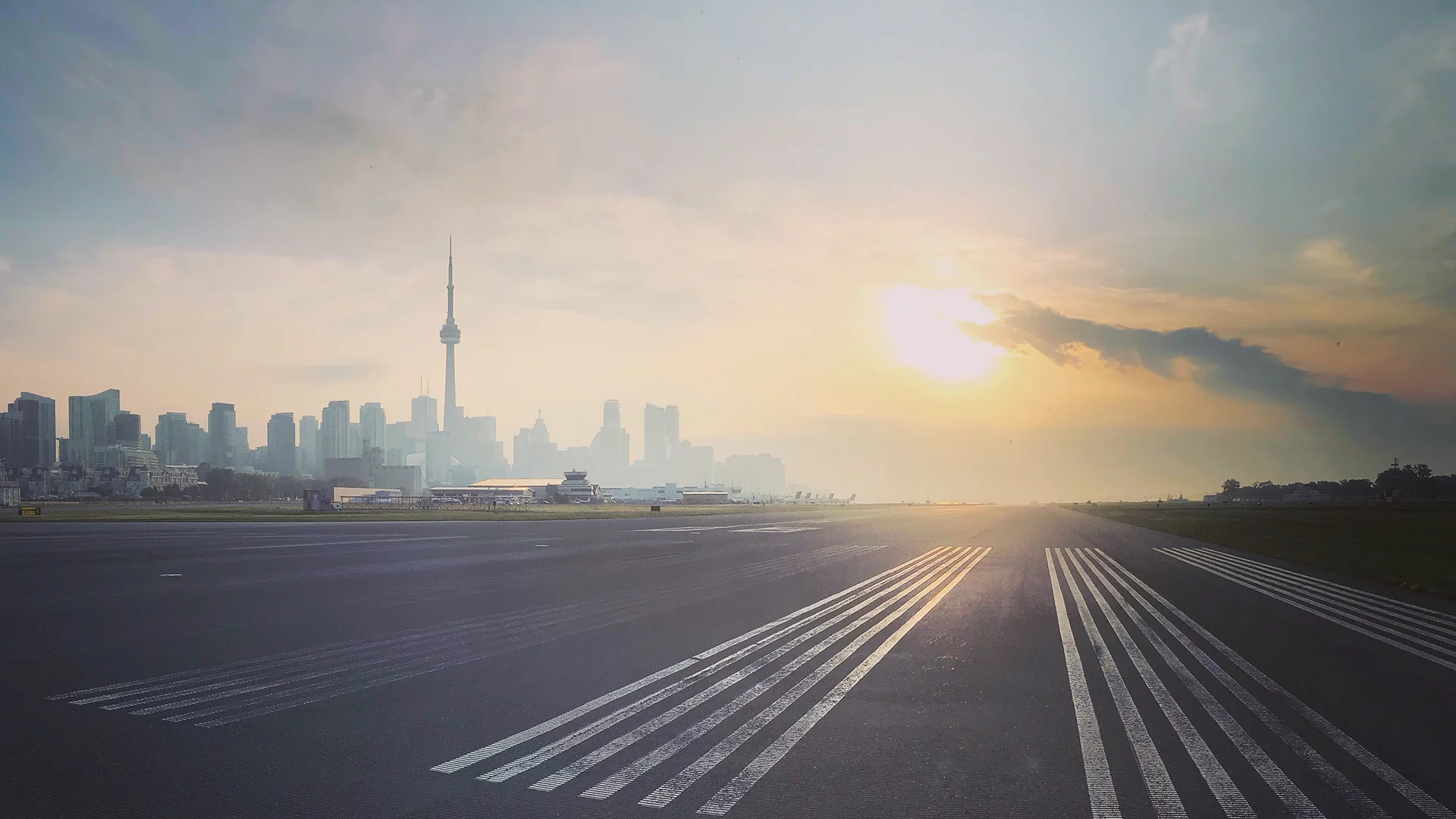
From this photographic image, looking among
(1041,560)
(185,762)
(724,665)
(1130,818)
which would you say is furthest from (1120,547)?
(185,762)

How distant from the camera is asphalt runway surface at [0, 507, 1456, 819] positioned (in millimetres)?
6234

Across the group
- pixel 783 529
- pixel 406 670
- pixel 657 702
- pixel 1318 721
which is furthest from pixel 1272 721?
pixel 783 529

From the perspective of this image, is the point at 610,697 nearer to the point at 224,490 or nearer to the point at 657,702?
the point at 657,702

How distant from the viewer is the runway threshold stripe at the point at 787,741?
19.7 ft

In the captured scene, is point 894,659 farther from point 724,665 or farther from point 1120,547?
point 1120,547

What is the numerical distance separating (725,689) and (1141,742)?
4.29 meters

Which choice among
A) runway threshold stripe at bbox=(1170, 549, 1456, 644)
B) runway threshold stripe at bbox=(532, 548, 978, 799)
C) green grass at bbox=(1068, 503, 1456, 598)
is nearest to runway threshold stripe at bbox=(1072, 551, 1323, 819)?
runway threshold stripe at bbox=(532, 548, 978, 799)

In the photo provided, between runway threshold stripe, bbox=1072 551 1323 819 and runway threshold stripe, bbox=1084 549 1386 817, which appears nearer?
runway threshold stripe, bbox=1072 551 1323 819

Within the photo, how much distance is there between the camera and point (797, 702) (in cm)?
894

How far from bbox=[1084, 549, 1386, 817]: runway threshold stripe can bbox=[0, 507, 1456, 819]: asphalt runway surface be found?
0.12ft

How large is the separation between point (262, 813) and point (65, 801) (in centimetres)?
158

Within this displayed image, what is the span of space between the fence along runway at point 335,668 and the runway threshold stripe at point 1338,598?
13818 millimetres

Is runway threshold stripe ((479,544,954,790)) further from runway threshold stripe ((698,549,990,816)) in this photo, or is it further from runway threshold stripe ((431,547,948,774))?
runway threshold stripe ((698,549,990,816))

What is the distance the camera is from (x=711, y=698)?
29.5 feet
